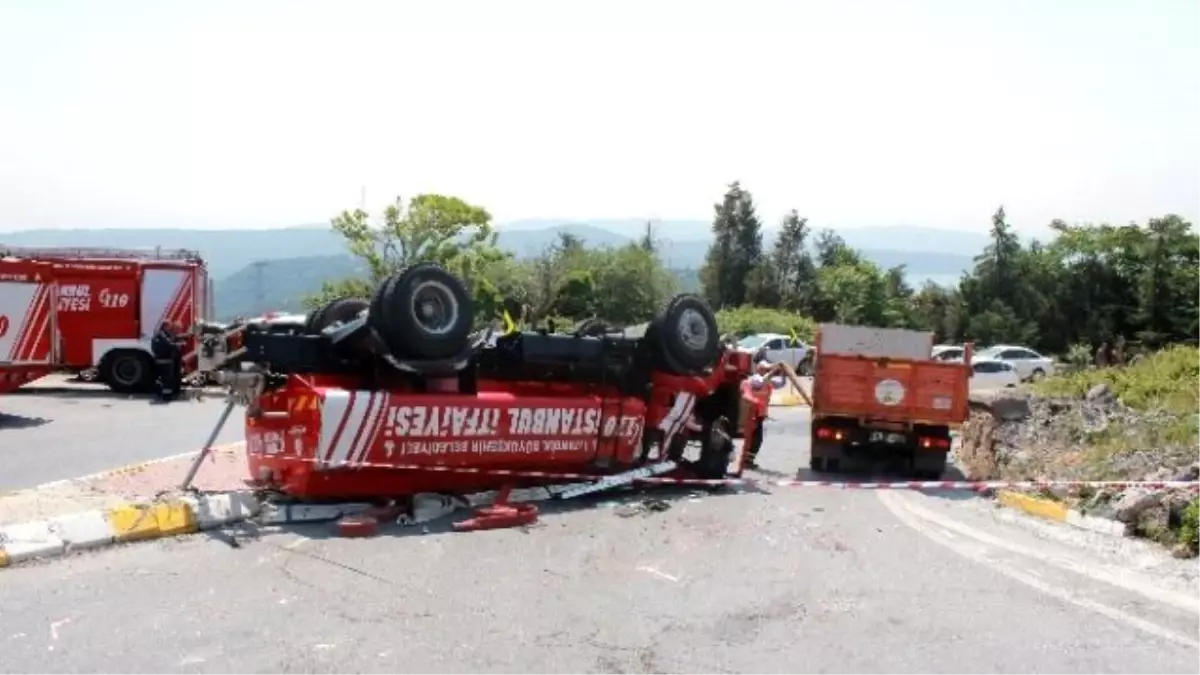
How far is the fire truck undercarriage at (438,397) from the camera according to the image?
9.97 meters

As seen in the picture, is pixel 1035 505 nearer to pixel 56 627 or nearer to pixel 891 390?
pixel 891 390

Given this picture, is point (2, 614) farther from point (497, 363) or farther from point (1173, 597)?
point (1173, 597)

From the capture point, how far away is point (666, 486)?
12.6 meters

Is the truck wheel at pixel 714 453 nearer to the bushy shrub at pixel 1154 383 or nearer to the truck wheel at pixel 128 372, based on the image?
the bushy shrub at pixel 1154 383

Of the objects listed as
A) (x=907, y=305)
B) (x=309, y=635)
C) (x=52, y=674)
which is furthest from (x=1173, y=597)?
(x=907, y=305)

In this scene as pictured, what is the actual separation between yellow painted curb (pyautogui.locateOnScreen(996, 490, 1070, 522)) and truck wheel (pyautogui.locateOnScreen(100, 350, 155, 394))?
16737 millimetres

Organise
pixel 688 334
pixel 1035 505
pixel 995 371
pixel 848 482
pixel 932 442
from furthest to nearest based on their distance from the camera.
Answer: pixel 995 371 → pixel 932 442 → pixel 848 482 → pixel 688 334 → pixel 1035 505

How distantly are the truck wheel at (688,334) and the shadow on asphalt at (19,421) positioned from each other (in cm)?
961

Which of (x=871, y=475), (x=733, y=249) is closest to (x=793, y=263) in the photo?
(x=733, y=249)

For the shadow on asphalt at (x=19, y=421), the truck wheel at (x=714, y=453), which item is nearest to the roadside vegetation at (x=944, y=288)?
the shadow on asphalt at (x=19, y=421)

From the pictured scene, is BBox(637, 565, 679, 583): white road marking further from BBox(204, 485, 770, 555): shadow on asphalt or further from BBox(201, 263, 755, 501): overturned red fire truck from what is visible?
BBox(201, 263, 755, 501): overturned red fire truck

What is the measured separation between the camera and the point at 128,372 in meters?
23.2

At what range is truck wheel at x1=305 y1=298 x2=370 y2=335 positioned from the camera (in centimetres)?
1142

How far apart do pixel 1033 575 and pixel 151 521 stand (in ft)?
20.9
